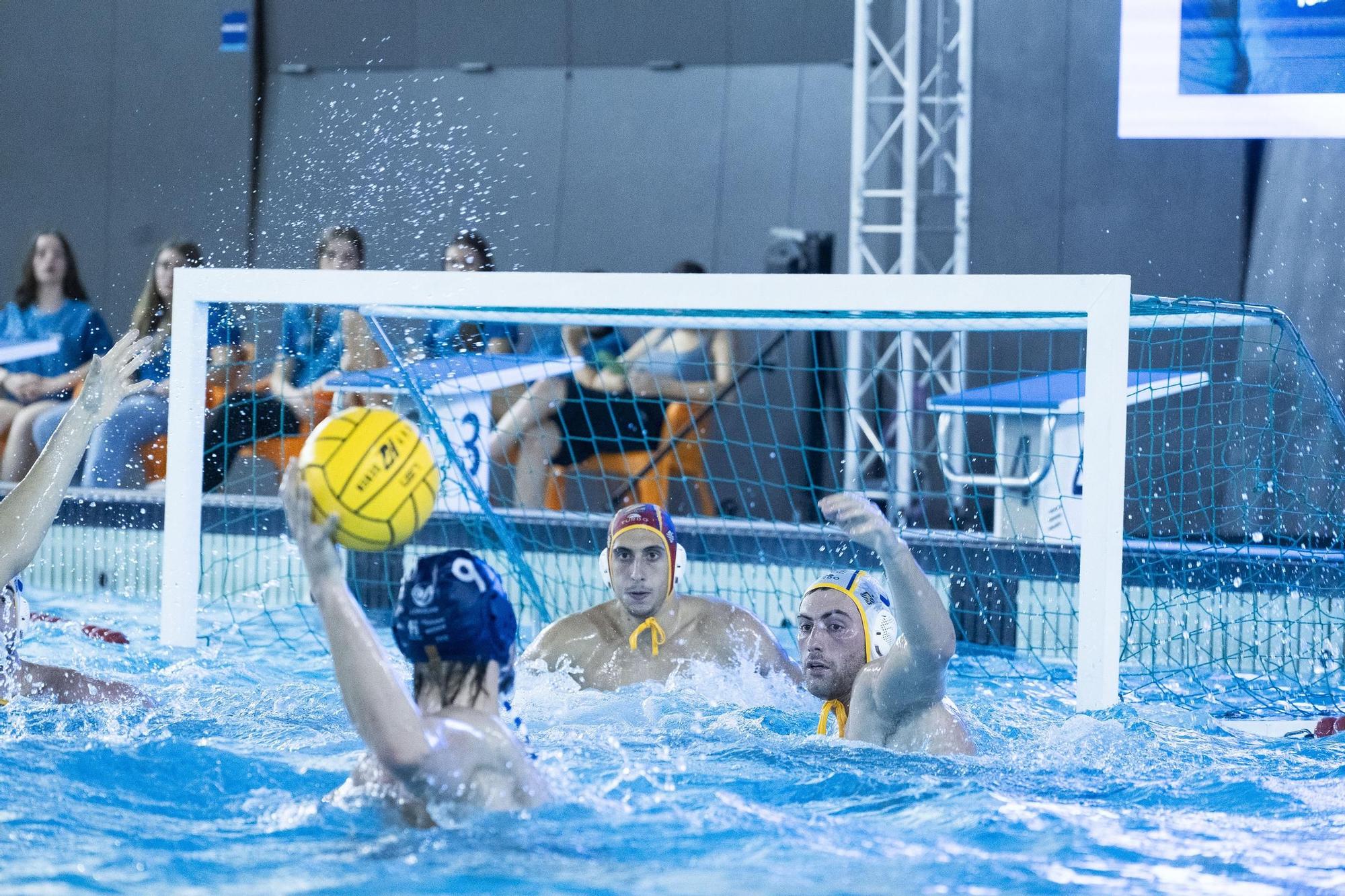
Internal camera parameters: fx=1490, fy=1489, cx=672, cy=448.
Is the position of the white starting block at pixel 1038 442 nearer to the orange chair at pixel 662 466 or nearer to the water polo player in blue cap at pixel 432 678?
the orange chair at pixel 662 466

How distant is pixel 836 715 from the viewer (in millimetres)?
3893

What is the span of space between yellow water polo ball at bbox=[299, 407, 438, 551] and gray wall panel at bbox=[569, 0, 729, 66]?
7200mm

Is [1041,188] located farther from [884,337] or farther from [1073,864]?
[1073,864]

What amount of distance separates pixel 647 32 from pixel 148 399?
4.24 meters

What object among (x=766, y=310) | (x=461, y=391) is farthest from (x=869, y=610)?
(x=461, y=391)

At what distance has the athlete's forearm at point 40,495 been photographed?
354 centimetres

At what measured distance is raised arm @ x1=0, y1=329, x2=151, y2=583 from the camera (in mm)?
3545

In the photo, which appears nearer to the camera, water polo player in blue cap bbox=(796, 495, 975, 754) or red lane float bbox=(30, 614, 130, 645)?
water polo player in blue cap bbox=(796, 495, 975, 754)

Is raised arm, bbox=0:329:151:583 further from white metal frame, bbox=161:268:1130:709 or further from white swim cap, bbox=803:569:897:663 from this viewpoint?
white swim cap, bbox=803:569:897:663

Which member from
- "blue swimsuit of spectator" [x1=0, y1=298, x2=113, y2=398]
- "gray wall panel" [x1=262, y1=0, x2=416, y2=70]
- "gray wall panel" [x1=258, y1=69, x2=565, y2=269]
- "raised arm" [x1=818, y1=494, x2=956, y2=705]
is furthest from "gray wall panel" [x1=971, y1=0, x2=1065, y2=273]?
"raised arm" [x1=818, y1=494, x2=956, y2=705]

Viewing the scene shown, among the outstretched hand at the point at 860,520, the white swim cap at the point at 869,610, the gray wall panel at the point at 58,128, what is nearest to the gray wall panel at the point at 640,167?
the gray wall panel at the point at 58,128

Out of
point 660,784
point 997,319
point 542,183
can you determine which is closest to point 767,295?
point 997,319

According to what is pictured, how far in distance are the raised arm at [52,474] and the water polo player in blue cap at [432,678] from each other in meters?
1.29

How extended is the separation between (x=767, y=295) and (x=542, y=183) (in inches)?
233
